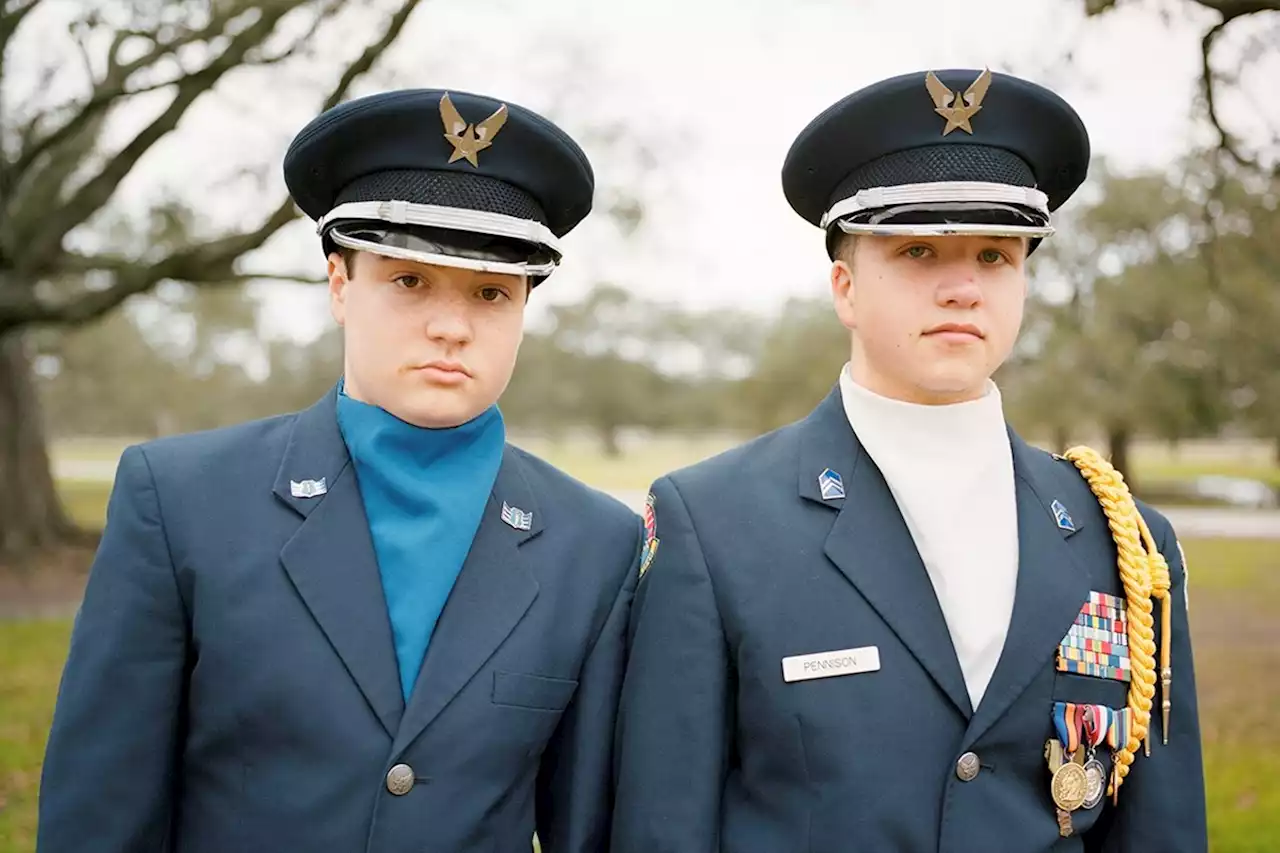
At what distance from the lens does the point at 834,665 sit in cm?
203

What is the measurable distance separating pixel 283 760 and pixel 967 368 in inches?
55.2

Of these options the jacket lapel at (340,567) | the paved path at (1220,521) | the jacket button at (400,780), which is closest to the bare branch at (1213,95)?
the jacket lapel at (340,567)

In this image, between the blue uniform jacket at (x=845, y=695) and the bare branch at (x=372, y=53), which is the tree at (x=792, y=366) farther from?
the blue uniform jacket at (x=845, y=695)

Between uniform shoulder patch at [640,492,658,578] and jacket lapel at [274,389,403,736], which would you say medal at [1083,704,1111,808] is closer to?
uniform shoulder patch at [640,492,658,578]

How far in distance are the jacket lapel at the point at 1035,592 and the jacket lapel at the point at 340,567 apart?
41.4 inches

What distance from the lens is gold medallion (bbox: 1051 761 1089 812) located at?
202 centimetres

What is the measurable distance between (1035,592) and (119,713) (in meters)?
1.65

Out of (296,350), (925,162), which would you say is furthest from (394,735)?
(296,350)

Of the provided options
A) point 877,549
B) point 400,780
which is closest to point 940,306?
point 877,549

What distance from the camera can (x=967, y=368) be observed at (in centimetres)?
204

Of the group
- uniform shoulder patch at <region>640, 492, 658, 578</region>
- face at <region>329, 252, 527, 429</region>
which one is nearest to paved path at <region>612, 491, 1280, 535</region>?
uniform shoulder patch at <region>640, 492, 658, 578</region>

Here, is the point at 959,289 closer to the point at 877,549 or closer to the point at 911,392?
the point at 911,392

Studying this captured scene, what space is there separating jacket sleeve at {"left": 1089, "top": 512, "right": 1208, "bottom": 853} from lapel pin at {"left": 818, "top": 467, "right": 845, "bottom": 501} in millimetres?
687

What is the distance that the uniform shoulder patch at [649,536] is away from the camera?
224cm
